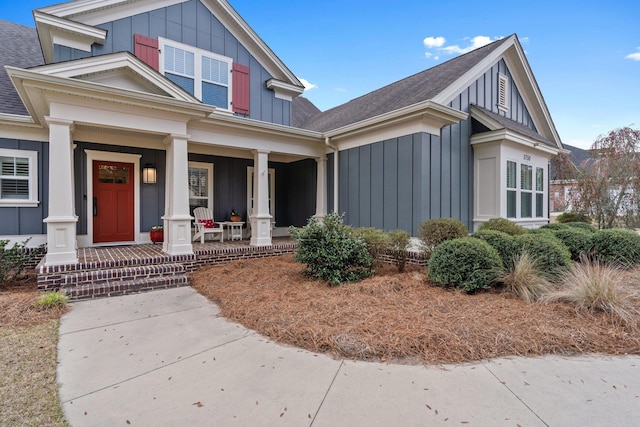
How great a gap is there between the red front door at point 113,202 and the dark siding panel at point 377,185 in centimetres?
629

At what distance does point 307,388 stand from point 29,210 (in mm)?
7964

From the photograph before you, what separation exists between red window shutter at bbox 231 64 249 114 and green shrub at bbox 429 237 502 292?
683 cm

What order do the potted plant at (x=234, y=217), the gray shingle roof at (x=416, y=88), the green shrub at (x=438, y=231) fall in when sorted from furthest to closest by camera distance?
1. the potted plant at (x=234, y=217)
2. the gray shingle roof at (x=416, y=88)
3. the green shrub at (x=438, y=231)

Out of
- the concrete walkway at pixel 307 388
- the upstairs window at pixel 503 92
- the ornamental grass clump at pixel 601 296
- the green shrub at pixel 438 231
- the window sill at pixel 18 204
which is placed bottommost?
the concrete walkway at pixel 307 388

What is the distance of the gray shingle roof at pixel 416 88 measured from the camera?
24.5 feet

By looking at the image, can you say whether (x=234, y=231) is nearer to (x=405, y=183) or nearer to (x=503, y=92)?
(x=405, y=183)

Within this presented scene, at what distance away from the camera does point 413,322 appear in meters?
3.49

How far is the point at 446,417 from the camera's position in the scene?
210 cm

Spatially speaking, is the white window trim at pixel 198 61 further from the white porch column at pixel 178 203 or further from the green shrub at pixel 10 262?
the green shrub at pixel 10 262

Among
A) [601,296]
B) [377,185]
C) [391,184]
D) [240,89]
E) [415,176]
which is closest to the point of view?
[601,296]

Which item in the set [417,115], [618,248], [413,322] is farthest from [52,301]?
[618,248]

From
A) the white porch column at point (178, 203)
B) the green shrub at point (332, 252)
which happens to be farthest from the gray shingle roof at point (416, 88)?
the white porch column at point (178, 203)

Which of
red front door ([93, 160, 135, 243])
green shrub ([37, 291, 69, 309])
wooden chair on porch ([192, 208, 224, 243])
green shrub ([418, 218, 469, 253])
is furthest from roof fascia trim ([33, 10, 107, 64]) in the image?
green shrub ([418, 218, 469, 253])

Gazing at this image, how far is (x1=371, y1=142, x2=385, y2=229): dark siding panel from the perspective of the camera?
24.1 feet
